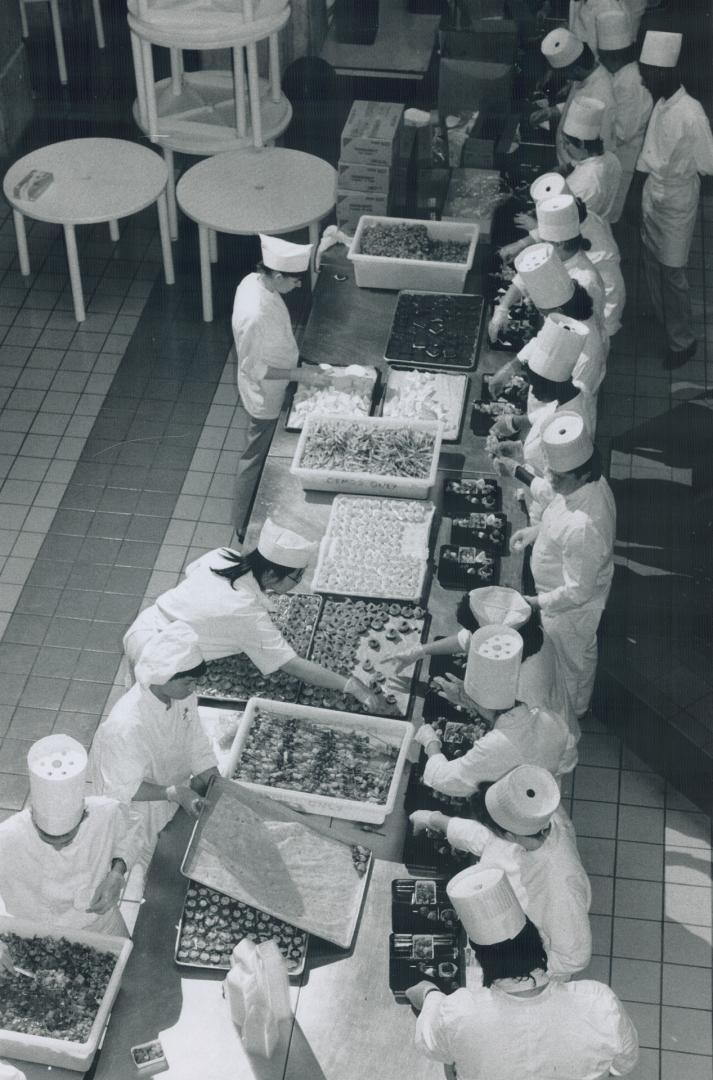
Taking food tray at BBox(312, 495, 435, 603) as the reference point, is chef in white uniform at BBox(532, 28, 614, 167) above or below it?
above

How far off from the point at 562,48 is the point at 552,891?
245 inches

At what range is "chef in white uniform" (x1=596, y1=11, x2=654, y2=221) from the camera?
898cm

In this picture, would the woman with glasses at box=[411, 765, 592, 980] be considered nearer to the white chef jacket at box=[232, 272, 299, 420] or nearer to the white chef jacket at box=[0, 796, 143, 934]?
the white chef jacket at box=[0, 796, 143, 934]

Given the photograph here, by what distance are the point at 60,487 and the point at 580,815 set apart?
3.61 meters

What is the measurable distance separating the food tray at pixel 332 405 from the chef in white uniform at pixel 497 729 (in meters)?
2.03

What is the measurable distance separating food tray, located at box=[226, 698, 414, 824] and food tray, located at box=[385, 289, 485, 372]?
2442 millimetres

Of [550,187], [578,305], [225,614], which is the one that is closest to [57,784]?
[225,614]

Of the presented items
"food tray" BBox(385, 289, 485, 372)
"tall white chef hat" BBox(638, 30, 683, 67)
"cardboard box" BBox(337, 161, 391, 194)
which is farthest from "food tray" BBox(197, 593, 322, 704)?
"tall white chef hat" BBox(638, 30, 683, 67)

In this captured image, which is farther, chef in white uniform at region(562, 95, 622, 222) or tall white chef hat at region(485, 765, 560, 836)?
chef in white uniform at region(562, 95, 622, 222)

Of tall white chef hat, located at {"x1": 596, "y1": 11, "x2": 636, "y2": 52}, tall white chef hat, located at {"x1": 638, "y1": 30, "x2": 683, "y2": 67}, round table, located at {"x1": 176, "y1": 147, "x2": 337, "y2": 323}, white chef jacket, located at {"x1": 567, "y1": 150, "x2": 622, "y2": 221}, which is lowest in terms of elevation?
round table, located at {"x1": 176, "y1": 147, "x2": 337, "y2": 323}

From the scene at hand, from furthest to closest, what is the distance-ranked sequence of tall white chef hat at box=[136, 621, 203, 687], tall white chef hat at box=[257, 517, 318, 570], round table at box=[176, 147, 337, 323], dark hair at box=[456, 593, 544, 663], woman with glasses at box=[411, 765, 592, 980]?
round table at box=[176, 147, 337, 323] → dark hair at box=[456, 593, 544, 663] → tall white chef hat at box=[257, 517, 318, 570] → tall white chef hat at box=[136, 621, 203, 687] → woman with glasses at box=[411, 765, 592, 980]

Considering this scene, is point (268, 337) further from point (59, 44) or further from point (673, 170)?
point (59, 44)

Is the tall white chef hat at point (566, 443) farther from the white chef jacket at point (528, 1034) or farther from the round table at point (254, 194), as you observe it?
the round table at point (254, 194)

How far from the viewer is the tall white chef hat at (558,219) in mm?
6887
